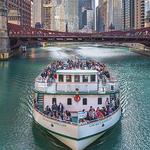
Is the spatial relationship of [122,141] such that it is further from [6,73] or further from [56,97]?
[6,73]

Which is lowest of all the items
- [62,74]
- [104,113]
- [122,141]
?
[122,141]

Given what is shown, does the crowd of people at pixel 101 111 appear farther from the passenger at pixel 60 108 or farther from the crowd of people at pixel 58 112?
the passenger at pixel 60 108

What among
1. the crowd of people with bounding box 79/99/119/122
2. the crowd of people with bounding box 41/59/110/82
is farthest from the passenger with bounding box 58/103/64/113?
the crowd of people with bounding box 41/59/110/82

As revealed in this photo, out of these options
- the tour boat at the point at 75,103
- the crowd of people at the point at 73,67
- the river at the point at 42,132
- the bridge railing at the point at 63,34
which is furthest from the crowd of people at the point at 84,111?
the bridge railing at the point at 63,34

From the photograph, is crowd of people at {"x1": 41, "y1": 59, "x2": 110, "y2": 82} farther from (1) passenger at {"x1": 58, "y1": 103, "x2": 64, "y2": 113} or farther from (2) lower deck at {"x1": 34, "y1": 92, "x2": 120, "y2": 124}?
(1) passenger at {"x1": 58, "y1": 103, "x2": 64, "y2": 113}

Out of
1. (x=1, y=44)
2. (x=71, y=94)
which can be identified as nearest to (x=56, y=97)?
(x=71, y=94)

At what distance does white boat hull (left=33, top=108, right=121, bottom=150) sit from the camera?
25781 millimetres

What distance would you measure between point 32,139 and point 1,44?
79.7 meters

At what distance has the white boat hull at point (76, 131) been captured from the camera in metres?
25.8

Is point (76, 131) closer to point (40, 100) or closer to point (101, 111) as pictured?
point (101, 111)

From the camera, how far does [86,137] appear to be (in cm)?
2625

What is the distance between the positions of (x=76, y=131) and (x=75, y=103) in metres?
5.18

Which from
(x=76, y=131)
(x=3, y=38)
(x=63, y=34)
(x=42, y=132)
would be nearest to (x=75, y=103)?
(x=42, y=132)

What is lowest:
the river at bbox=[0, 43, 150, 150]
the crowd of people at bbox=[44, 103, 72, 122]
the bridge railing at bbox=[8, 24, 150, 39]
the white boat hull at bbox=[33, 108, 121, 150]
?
the river at bbox=[0, 43, 150, 150]
